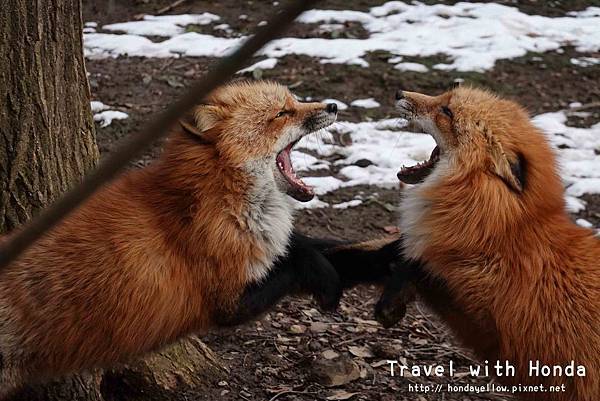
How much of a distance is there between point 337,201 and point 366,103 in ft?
5.98

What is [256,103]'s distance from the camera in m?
3.75

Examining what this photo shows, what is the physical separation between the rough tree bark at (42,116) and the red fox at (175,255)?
334 millimetres

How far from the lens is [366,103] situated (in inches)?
305

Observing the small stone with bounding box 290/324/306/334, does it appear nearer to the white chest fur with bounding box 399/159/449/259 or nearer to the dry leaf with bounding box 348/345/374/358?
the dry leaf with bounding box 348/345/374/358

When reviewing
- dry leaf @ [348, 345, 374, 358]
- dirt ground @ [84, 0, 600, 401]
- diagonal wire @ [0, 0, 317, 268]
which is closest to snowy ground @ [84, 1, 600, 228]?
dirt ground @ [84, 0, 600, 401]

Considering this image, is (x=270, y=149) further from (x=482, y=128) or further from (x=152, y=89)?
(x=152, y=89)

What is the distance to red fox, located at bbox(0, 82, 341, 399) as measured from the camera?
3.13 meters

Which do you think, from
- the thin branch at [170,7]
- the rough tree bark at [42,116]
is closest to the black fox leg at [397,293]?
the rough tree bark at [42,116]

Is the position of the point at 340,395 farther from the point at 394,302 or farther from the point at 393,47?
the point at 393,47

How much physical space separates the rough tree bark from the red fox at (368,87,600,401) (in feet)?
5.45

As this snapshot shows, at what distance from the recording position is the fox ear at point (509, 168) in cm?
331

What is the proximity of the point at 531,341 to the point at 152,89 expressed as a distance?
18.9ft

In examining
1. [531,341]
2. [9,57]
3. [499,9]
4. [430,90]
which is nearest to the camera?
[531,341]

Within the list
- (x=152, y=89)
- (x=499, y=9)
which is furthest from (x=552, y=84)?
(x=152, y=89)
